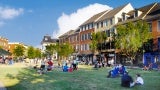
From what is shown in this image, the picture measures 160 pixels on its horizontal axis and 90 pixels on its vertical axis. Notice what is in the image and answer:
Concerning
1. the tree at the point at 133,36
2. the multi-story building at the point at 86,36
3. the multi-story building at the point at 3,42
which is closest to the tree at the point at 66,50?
the multi-story building at the point at 86,36

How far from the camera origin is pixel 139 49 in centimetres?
5850

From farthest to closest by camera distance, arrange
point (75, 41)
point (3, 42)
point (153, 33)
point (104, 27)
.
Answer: point (3, 42) → point (75, 41) → point (104, 27) → point (153, 33)

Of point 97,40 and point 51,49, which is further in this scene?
point 51,49

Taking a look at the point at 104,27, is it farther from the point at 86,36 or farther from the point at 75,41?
the point at 75,41

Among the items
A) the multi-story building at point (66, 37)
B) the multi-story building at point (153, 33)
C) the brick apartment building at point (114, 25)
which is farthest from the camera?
the multi-story building at point (66, 37)

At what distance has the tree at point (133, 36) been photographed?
55.2m

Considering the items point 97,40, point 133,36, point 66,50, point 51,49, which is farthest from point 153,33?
point 51,49

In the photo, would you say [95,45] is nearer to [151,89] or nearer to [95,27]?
[95,27]

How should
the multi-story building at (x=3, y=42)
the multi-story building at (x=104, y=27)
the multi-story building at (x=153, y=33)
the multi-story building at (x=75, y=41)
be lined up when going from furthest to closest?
the multi-story building at (x=3, y=42)
the multi-story building at (x=75, y=41)
the multi-story building at (x=104, y=27)
the multi-story building at (x=153, y=33)

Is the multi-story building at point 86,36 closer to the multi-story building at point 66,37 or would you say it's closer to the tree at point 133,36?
the multi-story building at point 66,37

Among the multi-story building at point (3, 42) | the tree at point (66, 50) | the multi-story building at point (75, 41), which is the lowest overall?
the tree at point (66, 50)

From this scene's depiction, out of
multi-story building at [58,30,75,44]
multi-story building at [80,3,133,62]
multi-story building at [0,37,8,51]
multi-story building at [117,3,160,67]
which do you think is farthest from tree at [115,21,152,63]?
multi-story building at [0,37,8,51]

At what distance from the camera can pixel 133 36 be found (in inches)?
2197

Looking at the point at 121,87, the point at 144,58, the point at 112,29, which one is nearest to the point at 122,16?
the point at 112,29
